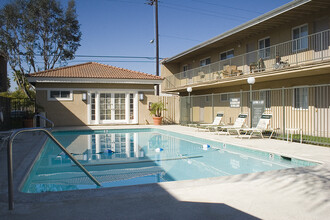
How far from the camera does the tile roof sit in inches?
679

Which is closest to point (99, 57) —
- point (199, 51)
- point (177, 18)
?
point (177, 18)

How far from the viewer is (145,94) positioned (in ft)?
61.4

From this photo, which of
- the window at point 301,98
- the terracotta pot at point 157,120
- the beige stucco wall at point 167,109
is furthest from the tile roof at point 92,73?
the window at point 301,98

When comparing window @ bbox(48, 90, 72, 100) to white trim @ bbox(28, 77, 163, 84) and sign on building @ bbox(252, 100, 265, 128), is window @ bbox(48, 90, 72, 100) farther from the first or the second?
sign on building @ bbox(252, 100, 265, 128)

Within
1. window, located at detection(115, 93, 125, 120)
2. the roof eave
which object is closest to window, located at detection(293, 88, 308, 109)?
the roof eave

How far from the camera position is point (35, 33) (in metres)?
25.9

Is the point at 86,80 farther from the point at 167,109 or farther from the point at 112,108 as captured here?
the point at 167,109

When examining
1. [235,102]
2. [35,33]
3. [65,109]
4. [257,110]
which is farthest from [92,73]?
[35,33]

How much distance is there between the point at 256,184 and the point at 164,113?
15.2 metres

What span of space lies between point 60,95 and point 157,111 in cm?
652

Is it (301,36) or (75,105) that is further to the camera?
(75,105)

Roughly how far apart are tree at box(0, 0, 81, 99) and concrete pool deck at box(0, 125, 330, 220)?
81.0 ft

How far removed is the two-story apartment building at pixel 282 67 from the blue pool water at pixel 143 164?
9.46ft

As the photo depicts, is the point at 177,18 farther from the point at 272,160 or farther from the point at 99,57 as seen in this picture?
the point at 272,160
